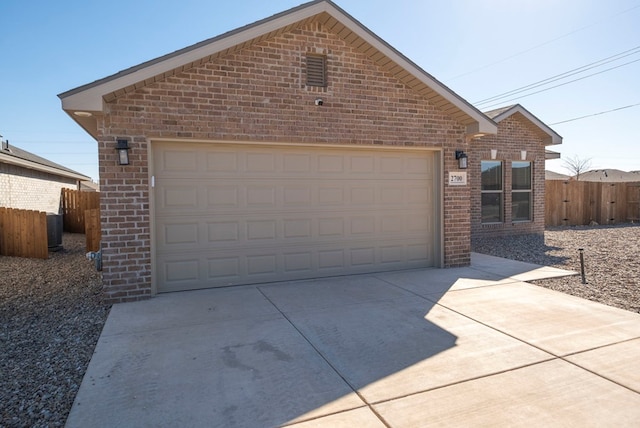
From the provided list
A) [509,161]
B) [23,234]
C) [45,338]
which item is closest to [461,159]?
[509,161]

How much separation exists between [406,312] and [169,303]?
3418mm

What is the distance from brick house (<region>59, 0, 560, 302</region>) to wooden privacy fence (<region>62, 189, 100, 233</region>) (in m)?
11.6

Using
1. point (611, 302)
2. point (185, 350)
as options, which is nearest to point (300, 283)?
point (185, 350)

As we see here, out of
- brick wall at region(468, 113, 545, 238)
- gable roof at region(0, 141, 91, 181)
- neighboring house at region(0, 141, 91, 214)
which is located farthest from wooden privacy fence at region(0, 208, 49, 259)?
brick wall at region(468, 113, 545, 238)

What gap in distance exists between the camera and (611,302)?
19.2ft

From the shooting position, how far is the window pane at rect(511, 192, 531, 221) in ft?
→ 45.0

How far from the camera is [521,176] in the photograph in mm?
13852

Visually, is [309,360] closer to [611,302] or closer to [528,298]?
[528,298]

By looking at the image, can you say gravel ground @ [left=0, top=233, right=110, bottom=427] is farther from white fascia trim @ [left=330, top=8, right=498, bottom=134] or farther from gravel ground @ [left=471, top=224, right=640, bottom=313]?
gravel ground @ [left=471, top=224, right=640, bottom=313]

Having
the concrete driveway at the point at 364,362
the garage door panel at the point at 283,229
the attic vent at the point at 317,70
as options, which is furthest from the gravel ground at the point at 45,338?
the attic vent at the point at 317,70

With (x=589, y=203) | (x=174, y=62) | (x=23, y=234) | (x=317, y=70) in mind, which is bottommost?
(x=23, y=234)

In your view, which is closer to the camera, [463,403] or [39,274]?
[463,403]

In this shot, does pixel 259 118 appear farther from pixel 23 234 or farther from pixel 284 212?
pixel 23 234

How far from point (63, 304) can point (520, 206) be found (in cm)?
1336
